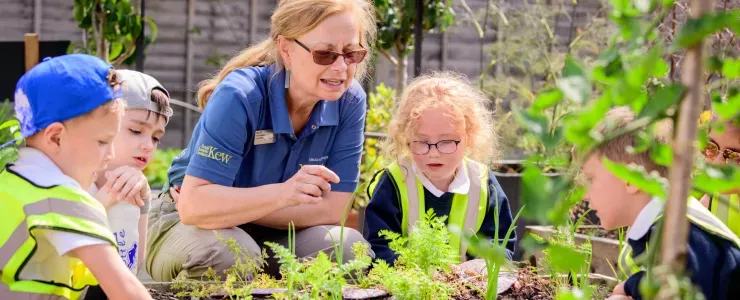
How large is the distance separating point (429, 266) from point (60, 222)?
36.5 inches

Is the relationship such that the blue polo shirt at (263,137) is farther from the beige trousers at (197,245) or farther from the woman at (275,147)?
the beige trousers at (197,245)

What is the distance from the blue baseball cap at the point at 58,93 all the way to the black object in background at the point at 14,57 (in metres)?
6.08

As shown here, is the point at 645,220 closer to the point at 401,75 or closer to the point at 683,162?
the point at 683,162

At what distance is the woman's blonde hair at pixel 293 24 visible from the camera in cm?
285

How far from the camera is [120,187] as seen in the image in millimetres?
2348

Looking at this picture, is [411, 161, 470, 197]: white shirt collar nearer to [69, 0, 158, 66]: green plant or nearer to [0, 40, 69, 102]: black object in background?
[69, 0, 158, 66]: green plant

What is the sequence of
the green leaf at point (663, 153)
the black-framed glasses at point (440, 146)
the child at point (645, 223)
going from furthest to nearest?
the black-framed glasses at point (440, 146)
the child at point (645, 223)
the green leaf at point (663, 153)

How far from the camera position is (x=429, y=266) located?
7.45ft

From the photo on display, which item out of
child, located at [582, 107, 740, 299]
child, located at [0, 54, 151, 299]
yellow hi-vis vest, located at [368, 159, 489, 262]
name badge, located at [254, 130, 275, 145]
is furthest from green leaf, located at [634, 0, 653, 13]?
yellow hi-vis vest, located at [368, 159, 489, 262]

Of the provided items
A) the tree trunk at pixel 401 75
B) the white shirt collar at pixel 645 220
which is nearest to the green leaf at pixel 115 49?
the tree trunk at pixel 401 75

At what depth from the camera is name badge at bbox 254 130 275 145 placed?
292cm

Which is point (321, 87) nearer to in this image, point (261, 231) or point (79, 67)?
point (261, 231)

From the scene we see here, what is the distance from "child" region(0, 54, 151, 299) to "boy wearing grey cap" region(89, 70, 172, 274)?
0.49 m

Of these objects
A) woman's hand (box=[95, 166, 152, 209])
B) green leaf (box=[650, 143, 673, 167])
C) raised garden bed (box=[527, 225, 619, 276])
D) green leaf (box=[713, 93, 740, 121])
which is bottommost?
raised garden bed (box=[527, 225, 619, 276])
